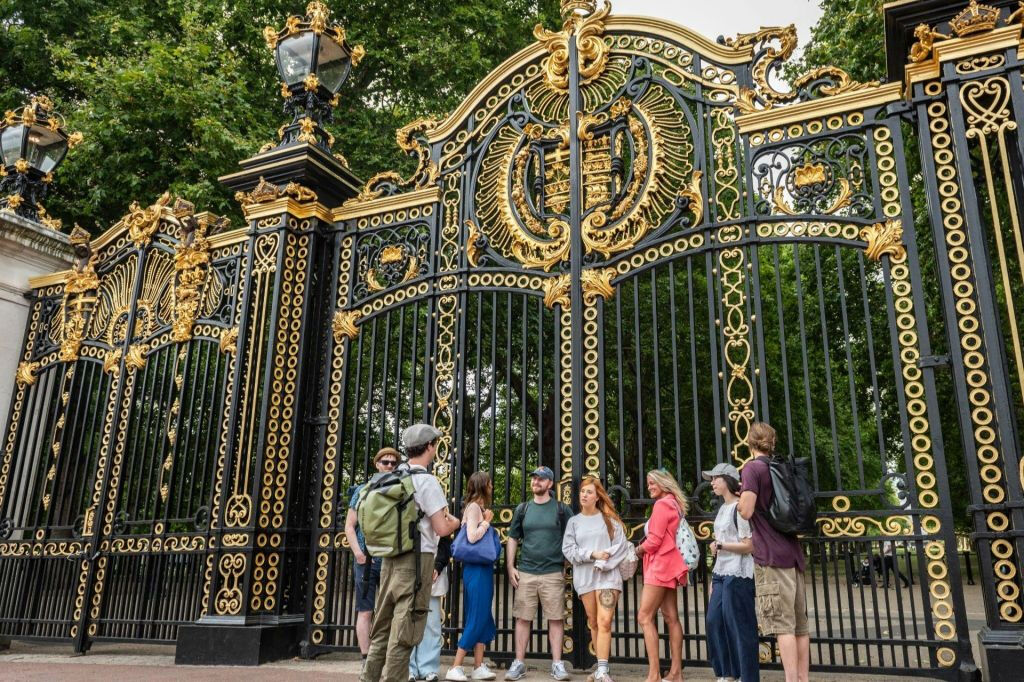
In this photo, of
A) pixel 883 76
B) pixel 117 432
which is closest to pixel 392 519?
pixel 117 432

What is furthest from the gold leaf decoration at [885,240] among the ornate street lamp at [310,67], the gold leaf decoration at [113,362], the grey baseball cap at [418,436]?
the gold leaf decoration at [113,362]

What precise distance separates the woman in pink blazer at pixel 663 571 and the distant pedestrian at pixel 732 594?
26cm

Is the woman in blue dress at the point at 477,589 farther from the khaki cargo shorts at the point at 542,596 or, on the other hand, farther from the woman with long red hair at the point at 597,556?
the woman with long red hair at the point at 597,556

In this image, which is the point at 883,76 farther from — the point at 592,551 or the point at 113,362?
the point at 113,362

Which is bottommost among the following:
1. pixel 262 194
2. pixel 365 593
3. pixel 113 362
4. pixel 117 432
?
pixel 365 593

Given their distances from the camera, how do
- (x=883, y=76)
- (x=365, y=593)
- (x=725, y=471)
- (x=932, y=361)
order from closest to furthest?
(x=725, y=471) < (x=932, y=361) < (x=365, y=593) < (x=883, y=76)

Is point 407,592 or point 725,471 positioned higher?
point 725,471

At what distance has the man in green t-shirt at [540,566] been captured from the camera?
556 cm

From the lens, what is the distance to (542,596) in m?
5.60

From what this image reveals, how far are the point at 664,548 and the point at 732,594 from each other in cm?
54

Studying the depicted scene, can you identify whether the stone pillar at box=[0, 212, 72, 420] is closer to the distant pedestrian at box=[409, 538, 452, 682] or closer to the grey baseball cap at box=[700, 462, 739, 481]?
the distant pedestrian at box=[409, 538, 452, 682]

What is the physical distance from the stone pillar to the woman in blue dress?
21.2 feet

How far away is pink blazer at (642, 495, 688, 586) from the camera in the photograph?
509 cm

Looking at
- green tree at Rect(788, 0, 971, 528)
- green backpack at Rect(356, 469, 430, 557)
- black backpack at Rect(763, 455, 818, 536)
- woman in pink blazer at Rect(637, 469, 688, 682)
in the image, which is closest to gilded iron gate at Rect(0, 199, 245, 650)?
green backpack at Rect(356, 469, 430, 557)
